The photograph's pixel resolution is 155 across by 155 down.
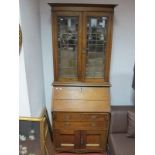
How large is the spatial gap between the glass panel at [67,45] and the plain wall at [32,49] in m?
0.31

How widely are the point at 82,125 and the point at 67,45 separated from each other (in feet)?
3.76

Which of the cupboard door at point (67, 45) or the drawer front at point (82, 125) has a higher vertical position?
the cupboard door at point (67, 45)

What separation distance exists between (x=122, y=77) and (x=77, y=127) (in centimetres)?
110

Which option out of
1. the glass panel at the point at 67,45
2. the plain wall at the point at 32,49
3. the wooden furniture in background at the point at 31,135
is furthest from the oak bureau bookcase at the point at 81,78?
the wooden furniture in background at the point at 31,135

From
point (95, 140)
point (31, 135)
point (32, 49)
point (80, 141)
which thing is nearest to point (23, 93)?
point (31, 135)

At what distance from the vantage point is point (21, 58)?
2.00 meters

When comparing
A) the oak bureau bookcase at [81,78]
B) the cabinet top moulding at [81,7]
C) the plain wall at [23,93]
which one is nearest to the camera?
the plain wall at [23,93]

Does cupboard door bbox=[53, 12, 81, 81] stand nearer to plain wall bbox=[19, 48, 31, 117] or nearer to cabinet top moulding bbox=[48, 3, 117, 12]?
cabinet top moulding bbox=[48, 3, 117, 12]

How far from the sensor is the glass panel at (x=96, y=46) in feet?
8.95

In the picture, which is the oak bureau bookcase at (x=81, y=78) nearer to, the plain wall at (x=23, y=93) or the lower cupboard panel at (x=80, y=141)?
the lower cupboard panel at (x=80, y=141)

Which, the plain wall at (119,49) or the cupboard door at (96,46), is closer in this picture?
the cupboard door at (96,46)

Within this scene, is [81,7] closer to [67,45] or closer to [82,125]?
[67,45]
